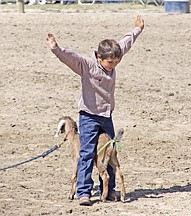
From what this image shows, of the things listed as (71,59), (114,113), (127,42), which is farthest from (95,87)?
(114,113)

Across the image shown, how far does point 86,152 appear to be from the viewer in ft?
27.1

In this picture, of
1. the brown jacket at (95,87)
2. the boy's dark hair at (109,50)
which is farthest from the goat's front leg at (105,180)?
the boy's dark hair at (109,50)

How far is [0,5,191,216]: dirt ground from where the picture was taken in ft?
28.0

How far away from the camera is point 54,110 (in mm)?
12812

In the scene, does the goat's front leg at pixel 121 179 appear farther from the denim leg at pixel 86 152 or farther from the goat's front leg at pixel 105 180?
the denim leg at pixel 86 152

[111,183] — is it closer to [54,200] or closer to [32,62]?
[54,200]

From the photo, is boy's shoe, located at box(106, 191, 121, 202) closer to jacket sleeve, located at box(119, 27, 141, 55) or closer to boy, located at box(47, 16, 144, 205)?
boy, located at box(47, 16, 144, 205)

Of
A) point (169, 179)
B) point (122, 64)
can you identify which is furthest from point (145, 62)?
point (169, 179)

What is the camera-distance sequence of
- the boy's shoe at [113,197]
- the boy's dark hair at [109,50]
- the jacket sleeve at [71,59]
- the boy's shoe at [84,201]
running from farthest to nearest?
the boy's shoe at [113,197], the boy's shoe at [84,201], the boy's dark hair at [109,50], the jacket sleeve at [71,59]

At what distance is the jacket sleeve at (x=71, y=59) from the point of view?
7941 mm

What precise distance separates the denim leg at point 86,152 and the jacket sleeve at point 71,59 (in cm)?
51

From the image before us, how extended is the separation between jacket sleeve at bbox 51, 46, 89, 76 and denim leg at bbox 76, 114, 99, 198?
505mm

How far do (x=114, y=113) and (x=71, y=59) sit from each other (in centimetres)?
482

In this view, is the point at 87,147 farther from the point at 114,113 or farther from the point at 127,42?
the point at 114,113
